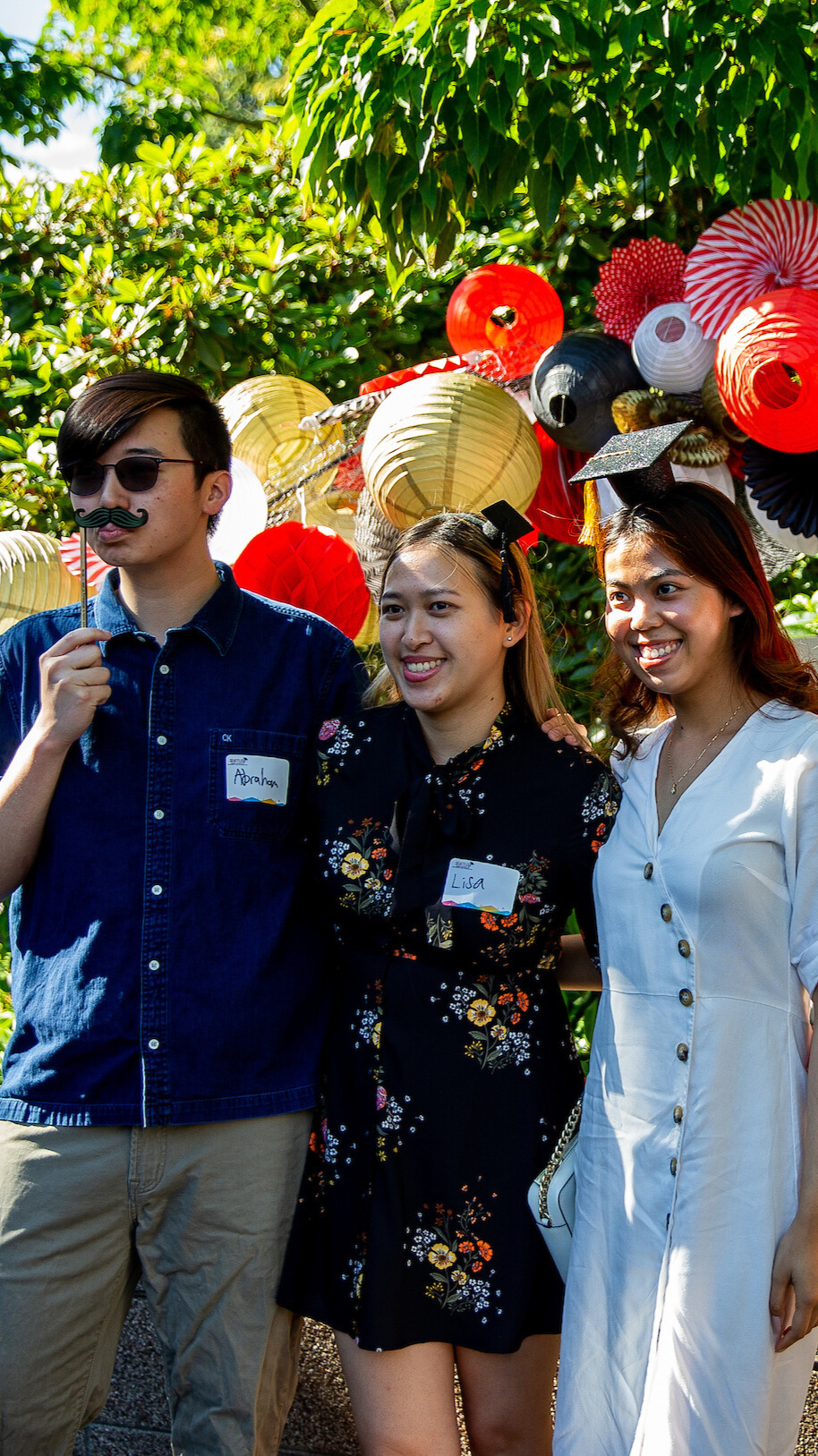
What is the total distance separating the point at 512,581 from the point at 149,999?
0.91 m

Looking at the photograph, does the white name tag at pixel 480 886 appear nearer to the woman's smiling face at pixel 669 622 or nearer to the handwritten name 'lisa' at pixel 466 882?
the handwritten name 'lisa' at pixel 466 882

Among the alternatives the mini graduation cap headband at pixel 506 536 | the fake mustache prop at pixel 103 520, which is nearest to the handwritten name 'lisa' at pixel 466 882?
the mini graduation cap headband at pixel 506 536

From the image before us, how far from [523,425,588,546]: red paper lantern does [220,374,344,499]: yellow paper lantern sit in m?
0.57

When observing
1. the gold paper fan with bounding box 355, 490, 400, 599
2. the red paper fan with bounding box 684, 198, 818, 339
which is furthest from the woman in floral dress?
the red paper fan with bounding box 684, 198, 818, 339

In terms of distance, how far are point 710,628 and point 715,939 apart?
45cm

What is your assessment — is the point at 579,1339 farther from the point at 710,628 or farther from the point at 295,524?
the point at 295,524

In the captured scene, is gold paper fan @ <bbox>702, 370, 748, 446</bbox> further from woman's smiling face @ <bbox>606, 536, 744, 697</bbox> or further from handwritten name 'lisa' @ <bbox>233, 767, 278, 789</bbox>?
handwritten name 'lisa' @ <bbox>233, 767, 278, 789</bbox>

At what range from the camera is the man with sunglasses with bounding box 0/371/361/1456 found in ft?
6.28

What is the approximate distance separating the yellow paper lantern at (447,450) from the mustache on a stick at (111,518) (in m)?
0.75

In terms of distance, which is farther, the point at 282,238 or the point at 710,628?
the point at 282,238

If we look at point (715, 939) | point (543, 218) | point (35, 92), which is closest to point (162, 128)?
point (35, 92)

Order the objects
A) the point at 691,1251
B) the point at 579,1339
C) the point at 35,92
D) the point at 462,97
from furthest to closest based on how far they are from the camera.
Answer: the point at 35,92 → the point at 462,97 → the point at 579,1339 → the point at 691,1251

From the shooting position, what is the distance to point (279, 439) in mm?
3225

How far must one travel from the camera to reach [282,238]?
14.1 ft
